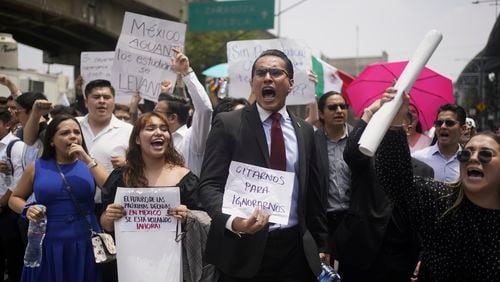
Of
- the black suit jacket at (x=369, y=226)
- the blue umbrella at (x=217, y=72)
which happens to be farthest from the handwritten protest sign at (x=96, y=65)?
the black suit jacket at (x=369, y=226)

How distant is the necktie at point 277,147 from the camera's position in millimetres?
3211

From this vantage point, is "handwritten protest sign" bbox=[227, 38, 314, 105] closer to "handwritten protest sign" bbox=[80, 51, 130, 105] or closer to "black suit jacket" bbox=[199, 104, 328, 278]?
"handwritten protest sign" bbox=[80, 51, 130, 105]

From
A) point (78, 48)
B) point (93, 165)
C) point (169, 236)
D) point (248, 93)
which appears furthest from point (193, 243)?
point (78, 48)

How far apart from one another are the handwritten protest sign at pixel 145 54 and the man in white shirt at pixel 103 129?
0.79 m

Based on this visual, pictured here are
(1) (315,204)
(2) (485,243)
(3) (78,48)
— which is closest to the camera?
(2) (485,243)

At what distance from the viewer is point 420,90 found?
5.20m

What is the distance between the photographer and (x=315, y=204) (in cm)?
341

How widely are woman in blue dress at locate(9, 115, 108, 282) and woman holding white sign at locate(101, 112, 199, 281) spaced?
457mm

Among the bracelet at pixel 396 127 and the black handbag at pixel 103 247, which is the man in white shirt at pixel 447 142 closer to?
the bracelet at pixel 396 127

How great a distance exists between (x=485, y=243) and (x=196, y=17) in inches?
710

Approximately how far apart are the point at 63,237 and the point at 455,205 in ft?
8.90

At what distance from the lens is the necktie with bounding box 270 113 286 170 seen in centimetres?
321

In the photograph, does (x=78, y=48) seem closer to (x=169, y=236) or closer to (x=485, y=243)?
(x=169, y=236)

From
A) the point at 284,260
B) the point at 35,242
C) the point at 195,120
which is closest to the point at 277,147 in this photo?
the point at 284,260
